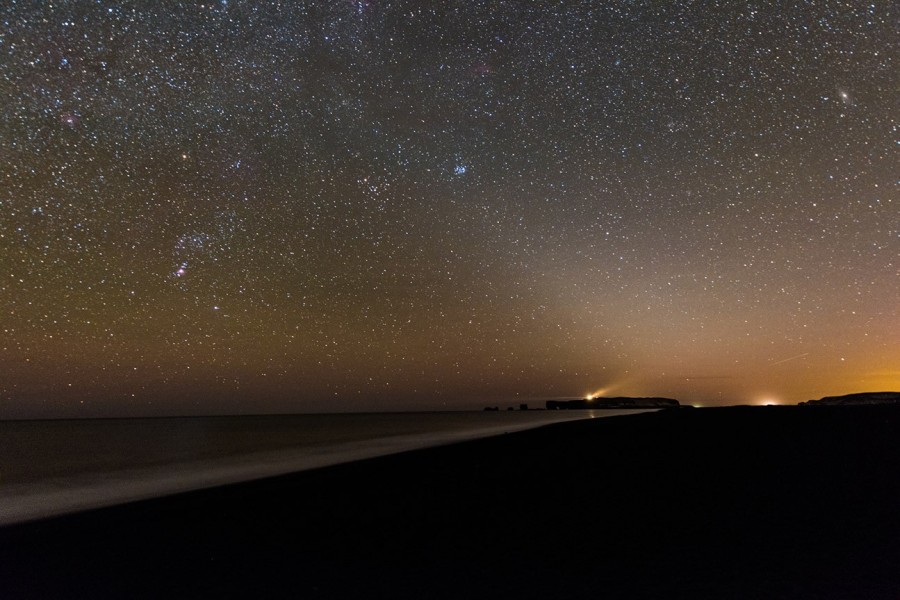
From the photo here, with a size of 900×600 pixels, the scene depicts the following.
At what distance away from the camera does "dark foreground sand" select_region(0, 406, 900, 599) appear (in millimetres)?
5012

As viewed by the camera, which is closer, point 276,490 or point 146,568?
point 146,568

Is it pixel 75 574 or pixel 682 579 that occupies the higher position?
pixel 682 579

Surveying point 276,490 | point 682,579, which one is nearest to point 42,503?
point 276,490

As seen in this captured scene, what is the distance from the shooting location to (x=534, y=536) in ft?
21.9

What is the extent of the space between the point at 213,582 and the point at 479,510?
152 inches

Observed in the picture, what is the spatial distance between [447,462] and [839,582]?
1155 cm

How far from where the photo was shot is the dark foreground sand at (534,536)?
197 inches

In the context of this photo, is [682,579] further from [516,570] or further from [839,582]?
[516,570]

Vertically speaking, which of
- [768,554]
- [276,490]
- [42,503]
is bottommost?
[42,503]

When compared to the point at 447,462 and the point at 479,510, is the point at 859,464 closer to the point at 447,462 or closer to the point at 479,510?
the point at 479,510

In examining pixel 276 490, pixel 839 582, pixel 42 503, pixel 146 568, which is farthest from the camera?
pixel 42 503

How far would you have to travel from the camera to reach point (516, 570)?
5.46 m

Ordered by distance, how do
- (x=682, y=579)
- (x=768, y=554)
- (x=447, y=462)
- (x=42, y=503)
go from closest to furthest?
1. (x=682, y=579)
2. (x=768, y=554)
3. (x=447, y=462)
4. (x=42, y=503)

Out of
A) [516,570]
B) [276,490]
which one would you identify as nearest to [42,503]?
[276,490]
